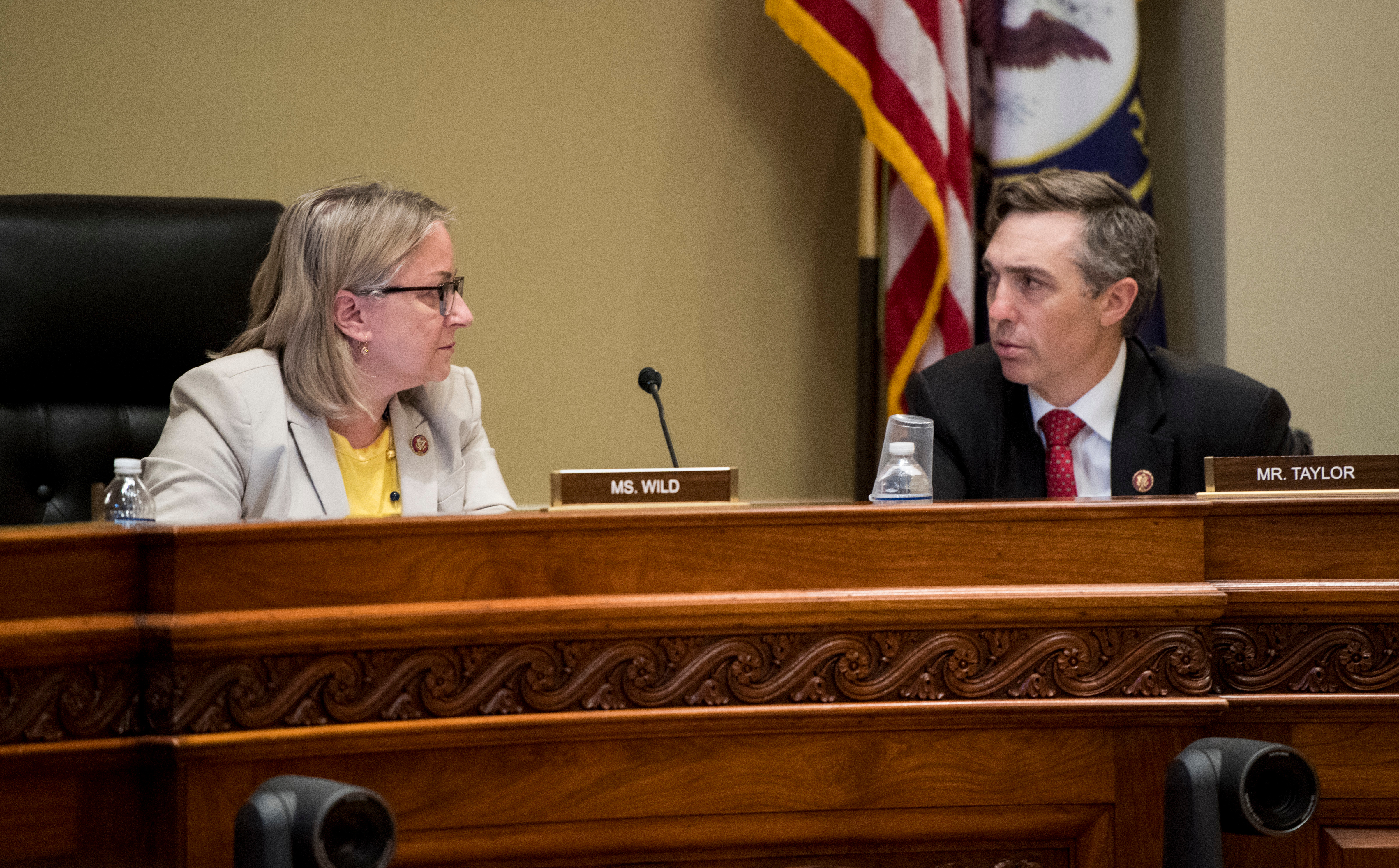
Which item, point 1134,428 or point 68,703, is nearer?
point 68,703

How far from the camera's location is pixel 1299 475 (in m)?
1.41

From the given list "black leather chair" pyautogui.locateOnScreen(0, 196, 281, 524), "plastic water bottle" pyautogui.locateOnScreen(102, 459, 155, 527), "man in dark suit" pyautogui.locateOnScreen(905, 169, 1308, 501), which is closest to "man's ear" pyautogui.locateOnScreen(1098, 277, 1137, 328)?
"man in dark suit" pyautogui.locateOnScreen(905, 169, 1308, 501)

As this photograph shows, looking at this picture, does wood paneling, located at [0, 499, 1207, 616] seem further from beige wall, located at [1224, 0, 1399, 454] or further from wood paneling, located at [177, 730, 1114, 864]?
beige wall, located at [1224, 0, 1399, 454]

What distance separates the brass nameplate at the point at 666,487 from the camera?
1.33 meters

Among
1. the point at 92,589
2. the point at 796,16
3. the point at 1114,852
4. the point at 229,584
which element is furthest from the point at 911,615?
the point at 796,16

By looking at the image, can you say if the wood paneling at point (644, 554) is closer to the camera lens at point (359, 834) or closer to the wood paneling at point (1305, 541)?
the wood paneling at point (1305, 541)

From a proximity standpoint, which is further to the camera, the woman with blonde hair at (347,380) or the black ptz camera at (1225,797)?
the woman with blonde hair at (347,380)

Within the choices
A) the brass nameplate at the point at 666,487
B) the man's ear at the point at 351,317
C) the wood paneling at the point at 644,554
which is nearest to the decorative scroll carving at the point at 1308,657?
the wood paneling at the point at 644,554

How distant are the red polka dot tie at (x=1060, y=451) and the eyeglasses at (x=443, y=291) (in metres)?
1.04

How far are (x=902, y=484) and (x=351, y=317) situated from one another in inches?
40.9

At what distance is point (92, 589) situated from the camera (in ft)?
3.65

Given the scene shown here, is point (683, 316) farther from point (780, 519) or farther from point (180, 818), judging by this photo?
point (180, 818)

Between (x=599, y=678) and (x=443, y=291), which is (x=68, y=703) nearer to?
(x=599, y=678)

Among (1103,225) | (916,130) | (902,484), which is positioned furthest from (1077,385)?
(902,484)
